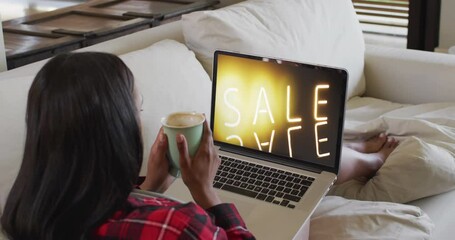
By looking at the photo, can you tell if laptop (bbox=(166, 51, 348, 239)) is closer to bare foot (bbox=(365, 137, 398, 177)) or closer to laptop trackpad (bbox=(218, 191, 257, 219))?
laptop trackpad (bbox=(218, 191, 257, 219))

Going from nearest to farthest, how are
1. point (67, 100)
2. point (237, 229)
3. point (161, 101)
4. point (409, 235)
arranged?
point (67, 100)
point (237, 229)
point (409, 235)
point (161, 101)

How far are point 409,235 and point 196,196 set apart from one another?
1.94 feet

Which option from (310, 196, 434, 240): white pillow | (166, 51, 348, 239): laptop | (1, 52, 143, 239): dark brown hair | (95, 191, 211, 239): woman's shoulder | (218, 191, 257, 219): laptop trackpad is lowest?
(310, 196, 434, 240): white pillow

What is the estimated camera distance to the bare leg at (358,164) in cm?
182

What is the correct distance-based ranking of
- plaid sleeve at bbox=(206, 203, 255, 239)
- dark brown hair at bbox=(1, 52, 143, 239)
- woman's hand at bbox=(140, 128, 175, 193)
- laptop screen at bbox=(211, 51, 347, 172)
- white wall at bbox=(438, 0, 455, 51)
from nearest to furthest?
dark brown hair at bbox=(1, 52, 143, 239), plaid sleeve at bbox=(206, 203, 255, 239), woman's hand at bbox=(140, 128, 175, 193), laptop screen at bbox=(211, 51, 347, 172), white wall at bbox=(438, 0, 455, 51)

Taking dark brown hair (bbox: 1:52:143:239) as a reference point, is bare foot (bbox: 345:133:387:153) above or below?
below

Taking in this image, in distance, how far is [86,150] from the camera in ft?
3.16

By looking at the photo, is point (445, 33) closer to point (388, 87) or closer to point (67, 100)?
point (388, 87)

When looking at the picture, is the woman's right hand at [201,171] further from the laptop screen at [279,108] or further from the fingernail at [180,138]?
the laptop screen at [279,108]

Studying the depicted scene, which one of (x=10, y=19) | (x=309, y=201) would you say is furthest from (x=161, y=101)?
(x=10, y=19)

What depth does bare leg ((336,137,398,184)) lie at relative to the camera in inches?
71.5

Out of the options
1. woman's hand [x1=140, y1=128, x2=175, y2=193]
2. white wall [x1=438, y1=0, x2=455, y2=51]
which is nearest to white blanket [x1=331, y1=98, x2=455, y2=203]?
woman's hand [x1=140, y1=128, x2=175, y2=193]

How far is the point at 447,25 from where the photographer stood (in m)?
3.57

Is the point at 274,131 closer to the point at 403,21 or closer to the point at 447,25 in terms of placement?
the point at 447,25
